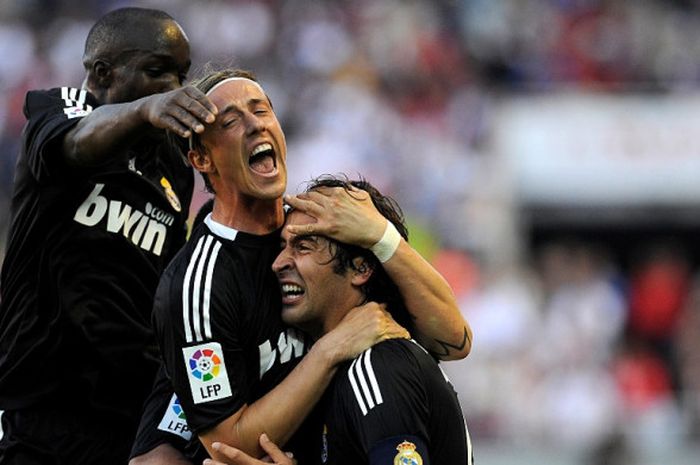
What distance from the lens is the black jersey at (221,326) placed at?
4934 mm

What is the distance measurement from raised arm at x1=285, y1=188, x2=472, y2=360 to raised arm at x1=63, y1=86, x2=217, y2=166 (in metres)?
0.54

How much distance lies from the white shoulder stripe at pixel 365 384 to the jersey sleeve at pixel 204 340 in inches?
15.4

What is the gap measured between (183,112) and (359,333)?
0.96 meters

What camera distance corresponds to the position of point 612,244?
647 inches

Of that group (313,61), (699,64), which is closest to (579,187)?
(699,64)

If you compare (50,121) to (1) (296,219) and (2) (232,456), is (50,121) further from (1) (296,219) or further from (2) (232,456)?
(2) (232,456)

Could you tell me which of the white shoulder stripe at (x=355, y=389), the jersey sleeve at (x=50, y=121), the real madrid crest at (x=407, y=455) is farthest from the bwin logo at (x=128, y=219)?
the real madrid crest at (x=407, y=455)

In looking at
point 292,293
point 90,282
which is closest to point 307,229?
point 292,293

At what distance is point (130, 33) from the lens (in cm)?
567

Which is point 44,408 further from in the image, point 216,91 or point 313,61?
point 313,61

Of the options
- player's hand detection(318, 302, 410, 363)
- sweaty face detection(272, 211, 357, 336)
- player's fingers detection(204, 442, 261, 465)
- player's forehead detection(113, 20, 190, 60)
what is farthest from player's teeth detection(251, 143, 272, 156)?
player's fingers detection(204, 442, 261, 465)

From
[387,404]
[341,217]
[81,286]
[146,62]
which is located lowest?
[387,404]

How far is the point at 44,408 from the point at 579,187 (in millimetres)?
11153

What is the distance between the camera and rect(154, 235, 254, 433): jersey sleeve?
493cm
